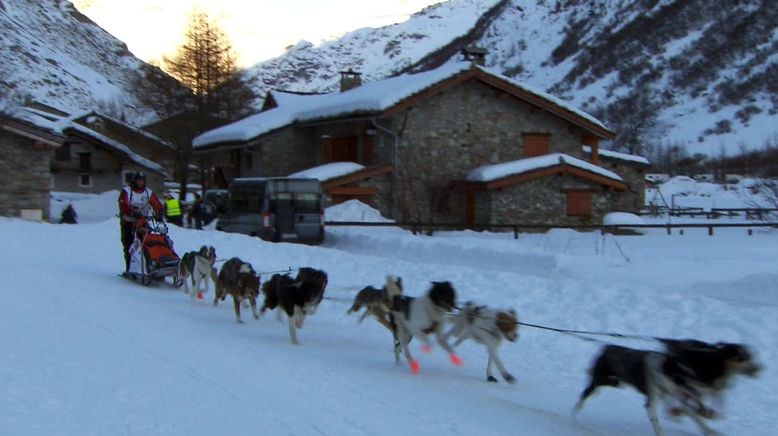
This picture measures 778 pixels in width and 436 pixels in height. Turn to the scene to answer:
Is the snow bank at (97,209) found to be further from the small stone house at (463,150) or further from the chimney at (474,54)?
the chimney at (474,54)

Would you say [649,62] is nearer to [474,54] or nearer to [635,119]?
[635,119]

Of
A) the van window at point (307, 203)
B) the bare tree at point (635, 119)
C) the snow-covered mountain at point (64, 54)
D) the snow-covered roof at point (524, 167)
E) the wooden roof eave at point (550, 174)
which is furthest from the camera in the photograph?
the snow-covered mountain at point (64, 54)

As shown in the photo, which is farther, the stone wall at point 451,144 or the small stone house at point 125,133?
the small stone house at point 125,133

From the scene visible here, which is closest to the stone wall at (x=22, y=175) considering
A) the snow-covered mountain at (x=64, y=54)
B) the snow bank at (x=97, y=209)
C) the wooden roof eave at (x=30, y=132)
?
the wooden roof eave at (x=30, y=132)

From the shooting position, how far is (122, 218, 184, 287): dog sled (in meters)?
14.6

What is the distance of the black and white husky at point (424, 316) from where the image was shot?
8.38 m

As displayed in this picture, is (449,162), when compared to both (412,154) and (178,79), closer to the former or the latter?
(412,154)

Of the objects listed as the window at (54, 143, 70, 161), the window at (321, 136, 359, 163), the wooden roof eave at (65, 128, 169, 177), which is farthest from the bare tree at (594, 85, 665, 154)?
the window at (54, 143, 70, 161)

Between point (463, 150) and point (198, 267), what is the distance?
22.0m

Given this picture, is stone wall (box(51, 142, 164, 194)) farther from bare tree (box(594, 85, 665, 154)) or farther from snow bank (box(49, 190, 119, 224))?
bare tree (box(594, 85, 665, 154))

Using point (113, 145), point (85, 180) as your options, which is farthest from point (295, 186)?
point (85, 180)

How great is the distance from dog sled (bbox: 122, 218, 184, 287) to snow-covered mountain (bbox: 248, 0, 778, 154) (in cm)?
4444

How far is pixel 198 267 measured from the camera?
13703 millimetres

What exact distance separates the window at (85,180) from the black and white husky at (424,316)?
58040mm
